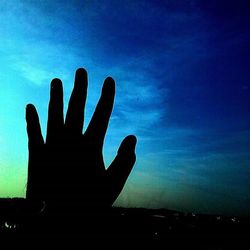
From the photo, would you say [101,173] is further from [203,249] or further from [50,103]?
[203,249]

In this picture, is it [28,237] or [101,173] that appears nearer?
[28,237]

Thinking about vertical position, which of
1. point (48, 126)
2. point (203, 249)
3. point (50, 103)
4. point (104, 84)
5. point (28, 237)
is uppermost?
point (104, 84)

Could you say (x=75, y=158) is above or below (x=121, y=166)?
above

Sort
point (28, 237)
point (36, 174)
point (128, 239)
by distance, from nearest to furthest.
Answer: point (28, 237) < point (36, 174) < point (128, 239)

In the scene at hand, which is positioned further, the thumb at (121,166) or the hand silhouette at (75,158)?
the thumb at (121,166)

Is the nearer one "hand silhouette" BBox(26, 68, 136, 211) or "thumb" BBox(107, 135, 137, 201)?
"hand silhouette" BBox(26, 68, 136, 211)

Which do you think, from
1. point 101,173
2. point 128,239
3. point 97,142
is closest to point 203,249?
point 128,239

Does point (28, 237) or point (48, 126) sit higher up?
point (48, 126)

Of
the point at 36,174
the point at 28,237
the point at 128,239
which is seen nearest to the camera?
the point at 28,237
